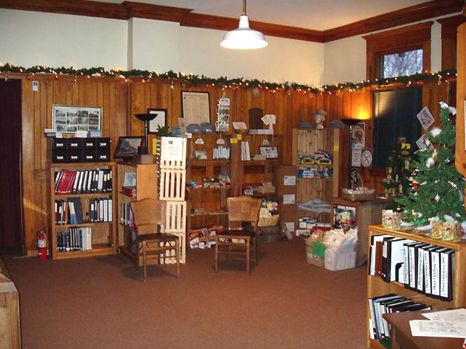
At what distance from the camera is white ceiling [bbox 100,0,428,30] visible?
7379 millimetres

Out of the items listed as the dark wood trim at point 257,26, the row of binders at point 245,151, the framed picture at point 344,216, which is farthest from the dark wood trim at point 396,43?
the framed picture at point 344,216

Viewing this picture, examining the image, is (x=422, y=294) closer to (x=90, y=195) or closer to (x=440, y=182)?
(x=440, y=182)

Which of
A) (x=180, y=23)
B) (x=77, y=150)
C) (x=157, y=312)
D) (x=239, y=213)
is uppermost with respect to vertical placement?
(x=180, y=23)

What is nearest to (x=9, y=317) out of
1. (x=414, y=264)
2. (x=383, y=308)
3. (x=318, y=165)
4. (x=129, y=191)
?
(x=383, y=308)

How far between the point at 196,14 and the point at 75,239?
12.2 feet

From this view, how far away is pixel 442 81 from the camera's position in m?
7.33

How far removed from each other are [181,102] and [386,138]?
3.15 metres

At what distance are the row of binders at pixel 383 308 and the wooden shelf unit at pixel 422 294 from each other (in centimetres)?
8

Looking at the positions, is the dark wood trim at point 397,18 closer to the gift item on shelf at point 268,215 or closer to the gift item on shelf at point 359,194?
the gift item on shelf at point 359,194

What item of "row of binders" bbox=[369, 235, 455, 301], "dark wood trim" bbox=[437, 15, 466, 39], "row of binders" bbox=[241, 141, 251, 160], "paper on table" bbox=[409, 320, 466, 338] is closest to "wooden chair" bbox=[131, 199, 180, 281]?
"row of binders" bbox=[241, 141, 251, 160]

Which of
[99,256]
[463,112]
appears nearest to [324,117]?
[99,256]

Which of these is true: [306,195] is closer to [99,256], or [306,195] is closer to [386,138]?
[386,138]

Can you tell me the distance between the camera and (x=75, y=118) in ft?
24.3

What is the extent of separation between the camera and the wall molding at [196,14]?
23.5ft
